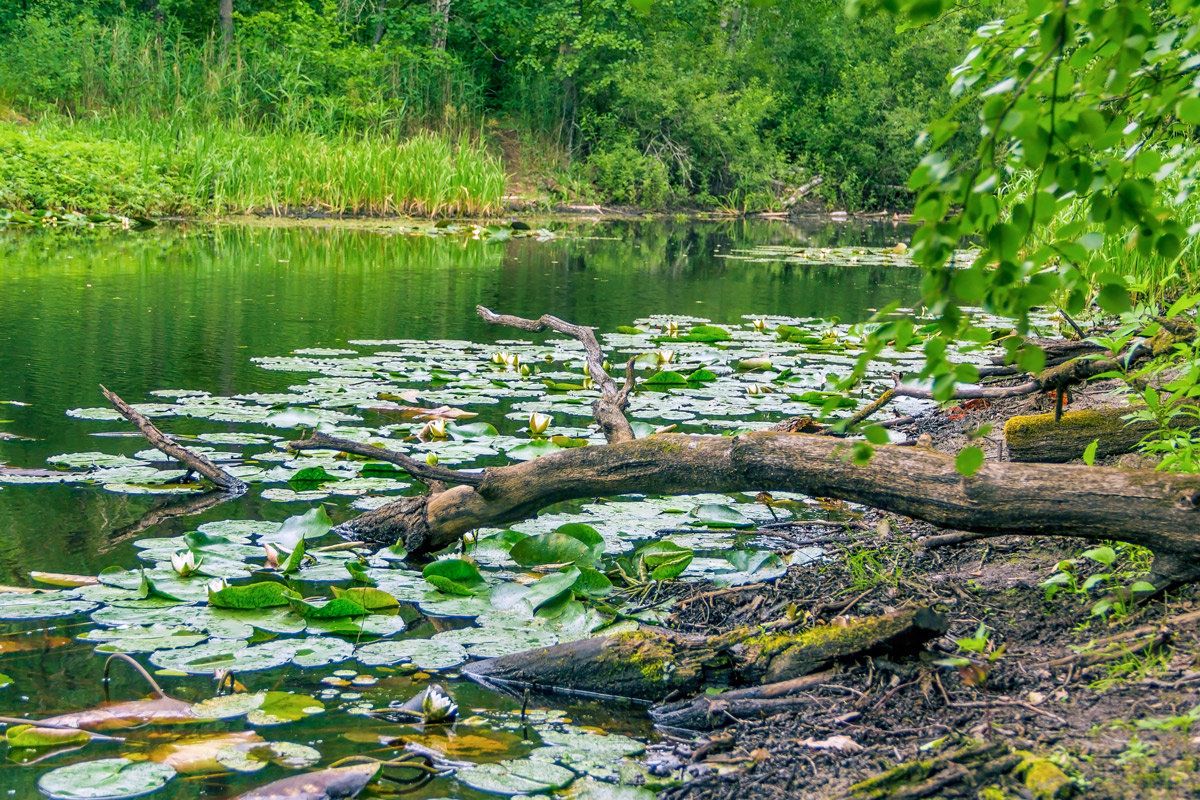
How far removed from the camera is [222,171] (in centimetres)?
1347

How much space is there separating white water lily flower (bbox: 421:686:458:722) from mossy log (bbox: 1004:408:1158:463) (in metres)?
1.80

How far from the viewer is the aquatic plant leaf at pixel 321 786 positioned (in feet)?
5.21

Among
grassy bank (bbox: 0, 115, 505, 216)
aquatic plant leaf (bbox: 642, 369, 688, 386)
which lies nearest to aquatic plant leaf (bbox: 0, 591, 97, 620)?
aquatic plant leaf (bbox: 642, 369, 688, 386)

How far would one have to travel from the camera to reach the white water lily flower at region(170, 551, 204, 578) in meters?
2.48

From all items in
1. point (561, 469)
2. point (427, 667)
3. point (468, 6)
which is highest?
point (468, 6)

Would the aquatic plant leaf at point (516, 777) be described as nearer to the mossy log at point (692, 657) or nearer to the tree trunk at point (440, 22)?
the mossy log at point (692, 657)

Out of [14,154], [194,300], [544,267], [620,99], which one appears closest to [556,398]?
[194,300]

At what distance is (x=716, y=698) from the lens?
195 cm

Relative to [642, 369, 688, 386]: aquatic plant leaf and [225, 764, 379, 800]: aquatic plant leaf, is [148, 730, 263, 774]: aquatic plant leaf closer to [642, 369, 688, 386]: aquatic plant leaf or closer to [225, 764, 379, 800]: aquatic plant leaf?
[225, 764, 379, 800]: aquatic plant leaf

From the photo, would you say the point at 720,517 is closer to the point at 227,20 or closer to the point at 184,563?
the point at 184,563

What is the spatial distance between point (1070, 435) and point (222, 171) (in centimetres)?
1255

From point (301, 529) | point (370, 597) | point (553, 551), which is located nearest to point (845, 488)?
point (553, 551)

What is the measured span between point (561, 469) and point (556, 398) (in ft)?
6.38

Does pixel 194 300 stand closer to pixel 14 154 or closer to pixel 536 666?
pixel 536 666
